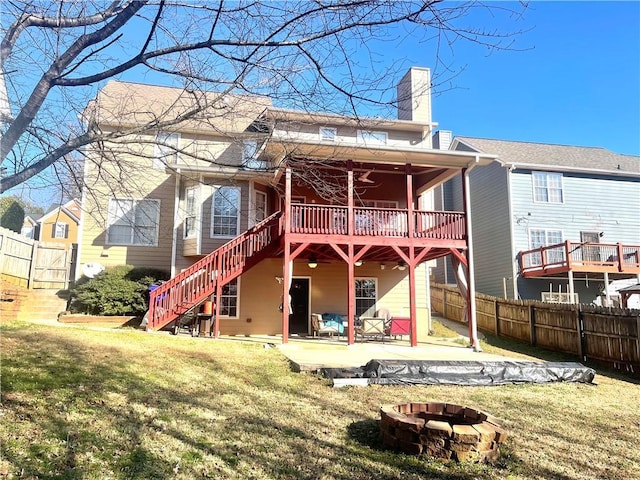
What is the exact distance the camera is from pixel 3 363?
18.0 ft

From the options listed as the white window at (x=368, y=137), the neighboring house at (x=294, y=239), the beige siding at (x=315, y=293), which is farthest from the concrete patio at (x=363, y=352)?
the white window at (x=368, y=137)

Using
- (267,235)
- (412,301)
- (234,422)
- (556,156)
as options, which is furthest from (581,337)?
(556,156)

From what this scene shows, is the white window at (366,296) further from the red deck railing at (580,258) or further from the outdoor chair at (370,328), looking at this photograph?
the red deck railing at (580,258)

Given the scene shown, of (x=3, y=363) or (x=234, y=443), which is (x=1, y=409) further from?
(x=234, y=443)

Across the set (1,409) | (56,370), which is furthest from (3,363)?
(1,409)

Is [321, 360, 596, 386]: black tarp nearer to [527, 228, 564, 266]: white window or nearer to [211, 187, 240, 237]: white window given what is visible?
[211, 187, 240, 237]: white window

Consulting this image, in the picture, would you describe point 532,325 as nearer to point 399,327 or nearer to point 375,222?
point 399,327

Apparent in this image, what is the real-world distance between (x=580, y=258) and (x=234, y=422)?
58.3 ft

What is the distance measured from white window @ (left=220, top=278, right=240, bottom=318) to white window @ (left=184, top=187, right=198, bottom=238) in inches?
82.8

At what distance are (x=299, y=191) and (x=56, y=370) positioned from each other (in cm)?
1042

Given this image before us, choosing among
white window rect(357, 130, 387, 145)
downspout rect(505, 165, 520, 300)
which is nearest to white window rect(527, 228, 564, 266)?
downspout rect(505, 165, 520, 300)

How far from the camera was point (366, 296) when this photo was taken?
1591 cm

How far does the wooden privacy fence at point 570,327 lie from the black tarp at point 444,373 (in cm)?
390

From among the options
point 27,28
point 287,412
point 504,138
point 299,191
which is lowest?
point 287,412
